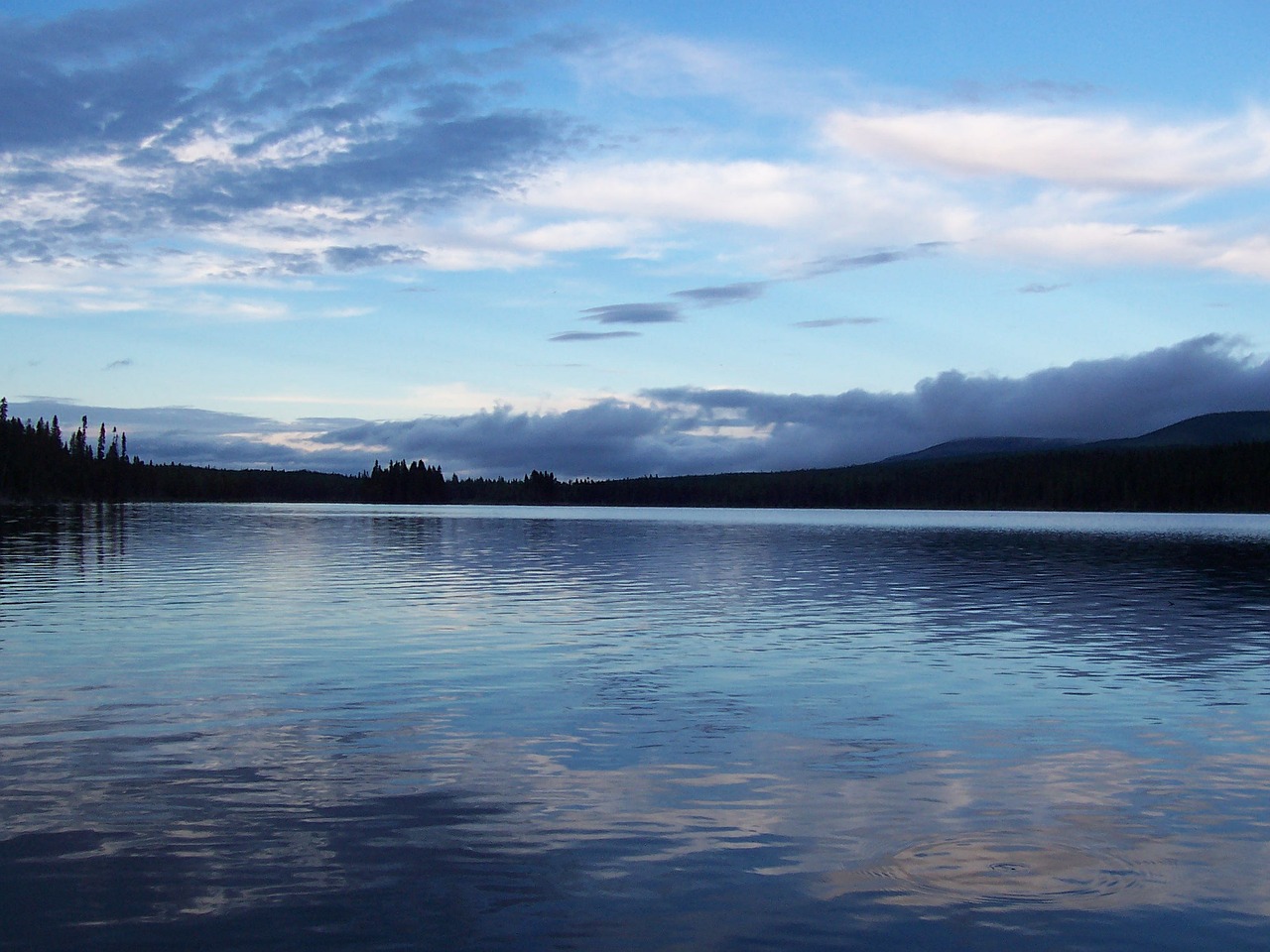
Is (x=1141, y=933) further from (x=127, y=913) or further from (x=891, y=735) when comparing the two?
(x=127, y=913)

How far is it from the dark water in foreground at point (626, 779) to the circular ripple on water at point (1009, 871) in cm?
5

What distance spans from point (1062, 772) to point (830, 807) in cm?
484

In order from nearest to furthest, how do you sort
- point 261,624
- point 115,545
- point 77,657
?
point 77,657 < point 261,624 < point 115,545

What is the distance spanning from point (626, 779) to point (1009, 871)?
6240 mm

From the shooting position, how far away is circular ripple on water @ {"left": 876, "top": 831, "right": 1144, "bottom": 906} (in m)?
12.5

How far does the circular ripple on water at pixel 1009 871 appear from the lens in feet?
41.1

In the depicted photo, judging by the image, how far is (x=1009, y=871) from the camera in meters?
13.2

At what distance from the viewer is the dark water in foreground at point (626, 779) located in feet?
38.9

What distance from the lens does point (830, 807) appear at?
15883mm

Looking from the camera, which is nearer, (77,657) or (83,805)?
(83,805)

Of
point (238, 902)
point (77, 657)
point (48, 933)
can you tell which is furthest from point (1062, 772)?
point (77, 657)

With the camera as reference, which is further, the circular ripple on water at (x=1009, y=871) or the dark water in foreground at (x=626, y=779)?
the circular ripple on water at (x=1009, y=871)

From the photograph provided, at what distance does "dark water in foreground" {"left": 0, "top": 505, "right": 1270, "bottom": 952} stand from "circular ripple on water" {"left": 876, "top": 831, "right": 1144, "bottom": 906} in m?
0.05

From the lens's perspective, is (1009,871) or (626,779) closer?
(1009,871)
